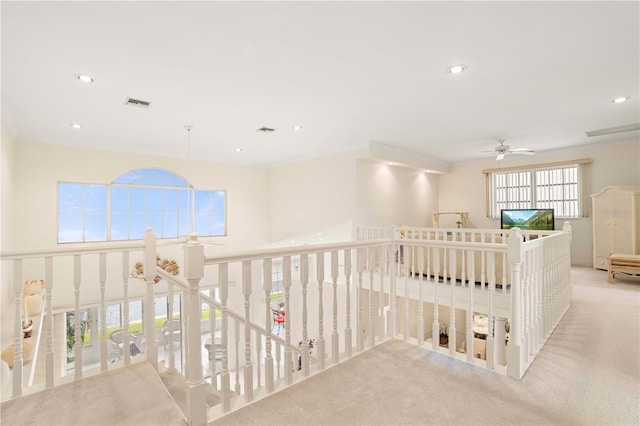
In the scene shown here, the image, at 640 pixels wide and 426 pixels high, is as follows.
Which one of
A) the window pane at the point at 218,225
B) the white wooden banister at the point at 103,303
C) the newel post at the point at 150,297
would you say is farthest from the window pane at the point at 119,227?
the newel post at the point at 150,297

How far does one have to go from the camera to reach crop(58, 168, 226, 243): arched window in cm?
573

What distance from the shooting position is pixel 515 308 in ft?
7.19

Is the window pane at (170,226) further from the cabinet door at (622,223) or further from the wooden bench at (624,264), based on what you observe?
the cabinet door at (622,223)

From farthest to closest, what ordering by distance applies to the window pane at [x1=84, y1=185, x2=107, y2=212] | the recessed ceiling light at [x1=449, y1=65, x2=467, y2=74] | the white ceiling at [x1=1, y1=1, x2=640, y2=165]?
1. the window pane at [x1=84, y1=185, x2=107, y2=212]
2. the recessed ceiling light at [x1=449, y1=65, x2=467, y2=74]
3. the white ceiling at [x1=1, y1=1, x2=640, y2=165]

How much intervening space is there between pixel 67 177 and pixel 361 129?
5.24m

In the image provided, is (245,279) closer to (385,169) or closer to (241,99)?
(241,99)

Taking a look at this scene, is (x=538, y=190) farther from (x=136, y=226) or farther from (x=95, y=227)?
(x=95, y=227)

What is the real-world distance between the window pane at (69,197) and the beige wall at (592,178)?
27.5 ft

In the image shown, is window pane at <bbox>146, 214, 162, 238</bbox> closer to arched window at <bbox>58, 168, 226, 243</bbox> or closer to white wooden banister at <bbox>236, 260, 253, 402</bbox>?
arched window at <bbox>58, 168, 226, 243</bbox>

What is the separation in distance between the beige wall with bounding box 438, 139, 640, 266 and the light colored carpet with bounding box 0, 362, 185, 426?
8.14 m

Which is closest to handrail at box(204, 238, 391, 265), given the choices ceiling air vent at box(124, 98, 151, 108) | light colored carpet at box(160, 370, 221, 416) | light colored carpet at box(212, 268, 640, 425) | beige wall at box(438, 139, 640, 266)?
light colored carpet at box(212, 268, 640, 425)

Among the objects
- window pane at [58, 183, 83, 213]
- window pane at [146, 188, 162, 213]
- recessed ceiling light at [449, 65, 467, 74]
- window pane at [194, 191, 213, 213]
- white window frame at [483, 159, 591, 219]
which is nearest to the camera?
recessed ceiling light at [449, 65, 467, 74]

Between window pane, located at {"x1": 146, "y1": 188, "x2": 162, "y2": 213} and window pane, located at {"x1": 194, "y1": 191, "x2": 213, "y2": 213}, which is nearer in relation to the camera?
window pane, located at {"x1": 146, "y1": 188, "x2": 162, "y2": 213}

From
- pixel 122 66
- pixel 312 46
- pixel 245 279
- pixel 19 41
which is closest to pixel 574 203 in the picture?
pixel 312 46
